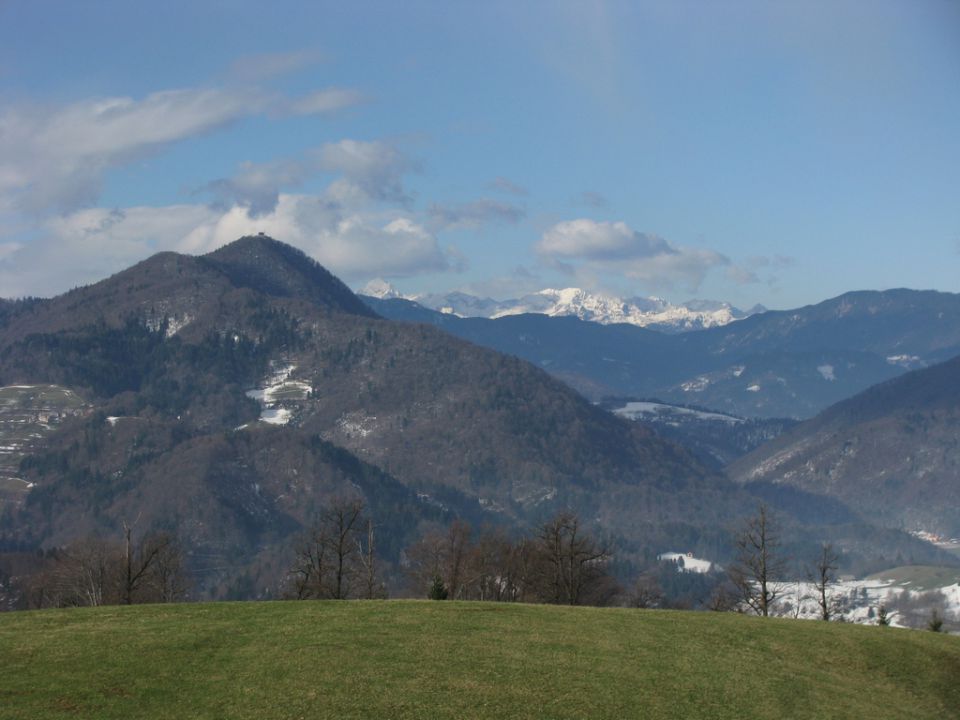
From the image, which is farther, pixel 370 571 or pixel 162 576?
pixel 162 576

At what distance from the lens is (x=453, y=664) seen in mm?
75125

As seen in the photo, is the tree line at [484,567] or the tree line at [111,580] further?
the tree line at [111,580]

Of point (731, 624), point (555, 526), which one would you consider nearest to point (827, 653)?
point (731, 624)

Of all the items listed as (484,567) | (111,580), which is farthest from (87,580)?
(484,567)

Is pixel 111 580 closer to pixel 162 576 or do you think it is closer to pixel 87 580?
pixel 162 576

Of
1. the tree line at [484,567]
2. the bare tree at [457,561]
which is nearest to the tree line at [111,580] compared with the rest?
the tree line at [484,567]

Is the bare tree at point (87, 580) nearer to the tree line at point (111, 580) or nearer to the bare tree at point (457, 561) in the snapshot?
the tree line at point (111, 580)

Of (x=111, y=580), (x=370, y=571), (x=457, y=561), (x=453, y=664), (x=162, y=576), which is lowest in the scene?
(x=111, y=580)

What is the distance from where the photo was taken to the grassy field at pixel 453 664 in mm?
68125

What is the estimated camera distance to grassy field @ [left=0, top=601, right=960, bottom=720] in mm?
68125

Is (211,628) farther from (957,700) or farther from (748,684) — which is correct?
(957,700)

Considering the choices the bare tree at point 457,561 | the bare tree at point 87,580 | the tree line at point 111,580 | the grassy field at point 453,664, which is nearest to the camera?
the grassy field at point 453,664

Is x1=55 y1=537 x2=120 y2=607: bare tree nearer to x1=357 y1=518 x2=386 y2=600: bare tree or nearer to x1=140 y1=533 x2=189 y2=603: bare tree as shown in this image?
x1=140 y1=533 x2=189 y2=603: bare tree

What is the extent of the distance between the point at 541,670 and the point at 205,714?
844 inches
